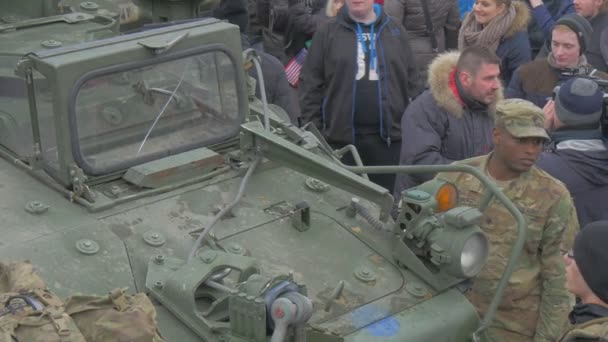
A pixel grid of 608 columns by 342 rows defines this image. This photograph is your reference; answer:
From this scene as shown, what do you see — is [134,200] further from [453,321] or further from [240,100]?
[453,321]

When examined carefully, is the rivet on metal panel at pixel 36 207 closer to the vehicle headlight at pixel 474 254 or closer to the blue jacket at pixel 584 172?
the vehicle headlight at pixel 474 254

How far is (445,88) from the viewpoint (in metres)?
6.45

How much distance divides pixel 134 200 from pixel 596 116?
269cm

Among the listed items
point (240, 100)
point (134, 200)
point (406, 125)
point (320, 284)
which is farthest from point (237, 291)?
point (406, 125)

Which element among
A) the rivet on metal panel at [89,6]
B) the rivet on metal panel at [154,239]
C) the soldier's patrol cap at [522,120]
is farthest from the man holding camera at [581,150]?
the rivet on metal panel at [89,6]

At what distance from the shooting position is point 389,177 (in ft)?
25.0

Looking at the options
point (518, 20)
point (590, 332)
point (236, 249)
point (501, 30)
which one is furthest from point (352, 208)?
point (518, 20)

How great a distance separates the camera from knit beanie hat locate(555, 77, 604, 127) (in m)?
6.03

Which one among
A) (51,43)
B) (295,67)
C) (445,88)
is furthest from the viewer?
(295,67)

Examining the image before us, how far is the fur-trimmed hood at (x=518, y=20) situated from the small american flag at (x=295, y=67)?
1.77 m

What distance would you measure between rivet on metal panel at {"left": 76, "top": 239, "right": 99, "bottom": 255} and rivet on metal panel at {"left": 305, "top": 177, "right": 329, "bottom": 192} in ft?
4.21

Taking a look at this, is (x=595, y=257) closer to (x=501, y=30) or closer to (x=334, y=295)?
(x=334, y=295)

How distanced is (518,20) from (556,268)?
11.9 ft

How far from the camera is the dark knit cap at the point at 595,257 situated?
3.93 meters
